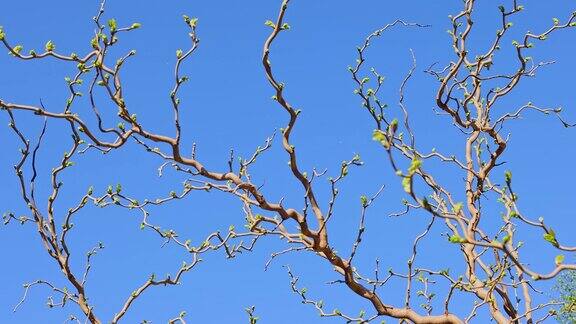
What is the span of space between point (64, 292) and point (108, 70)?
2.19 m

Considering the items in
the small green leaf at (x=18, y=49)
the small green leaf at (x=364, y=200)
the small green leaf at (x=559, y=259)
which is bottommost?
the small green leaf at (x=559, y=259)

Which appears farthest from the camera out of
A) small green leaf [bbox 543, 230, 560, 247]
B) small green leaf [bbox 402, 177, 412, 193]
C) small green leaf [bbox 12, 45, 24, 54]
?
Result: small green leaf [bbox 12, 45, 24, 54]

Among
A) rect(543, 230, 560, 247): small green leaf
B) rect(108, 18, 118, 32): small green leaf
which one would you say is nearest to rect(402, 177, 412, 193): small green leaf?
rect(543, 230, 560, 247): small green leaf

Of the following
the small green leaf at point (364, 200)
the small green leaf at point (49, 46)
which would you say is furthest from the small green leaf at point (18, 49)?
the small green leaf at point (364, 200)

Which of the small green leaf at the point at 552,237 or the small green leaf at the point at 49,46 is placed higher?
the small green leaf at the point at 49,46

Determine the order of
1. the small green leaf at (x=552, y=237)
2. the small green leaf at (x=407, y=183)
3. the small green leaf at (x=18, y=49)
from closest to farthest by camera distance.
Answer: the small green leaf at (x=407, y=183), the small green leaf at (x=552, y=237), the small green leaf at (x=18, y=49)

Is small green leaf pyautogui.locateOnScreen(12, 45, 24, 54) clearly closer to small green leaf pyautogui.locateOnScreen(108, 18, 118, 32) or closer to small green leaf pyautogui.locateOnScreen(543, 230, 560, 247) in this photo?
small green leaf pyautogui.locateOnScreen(108, 18, 118, 32)

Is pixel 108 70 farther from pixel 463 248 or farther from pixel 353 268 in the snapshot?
pixel 463 248

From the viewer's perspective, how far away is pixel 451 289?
6102 millimetres

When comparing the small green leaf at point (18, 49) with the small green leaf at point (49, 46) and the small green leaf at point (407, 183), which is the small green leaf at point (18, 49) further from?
the small green leaf at point (407, 183)

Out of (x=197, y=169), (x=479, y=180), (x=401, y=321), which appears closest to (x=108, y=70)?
(x=197, y=169)

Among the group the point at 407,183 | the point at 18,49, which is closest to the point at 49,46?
the point at 18,49

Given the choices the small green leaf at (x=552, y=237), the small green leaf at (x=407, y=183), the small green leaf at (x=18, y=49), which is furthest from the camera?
the small green leaf at (x=18, y=49)

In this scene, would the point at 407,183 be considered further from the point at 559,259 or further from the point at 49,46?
the point at 49,46
